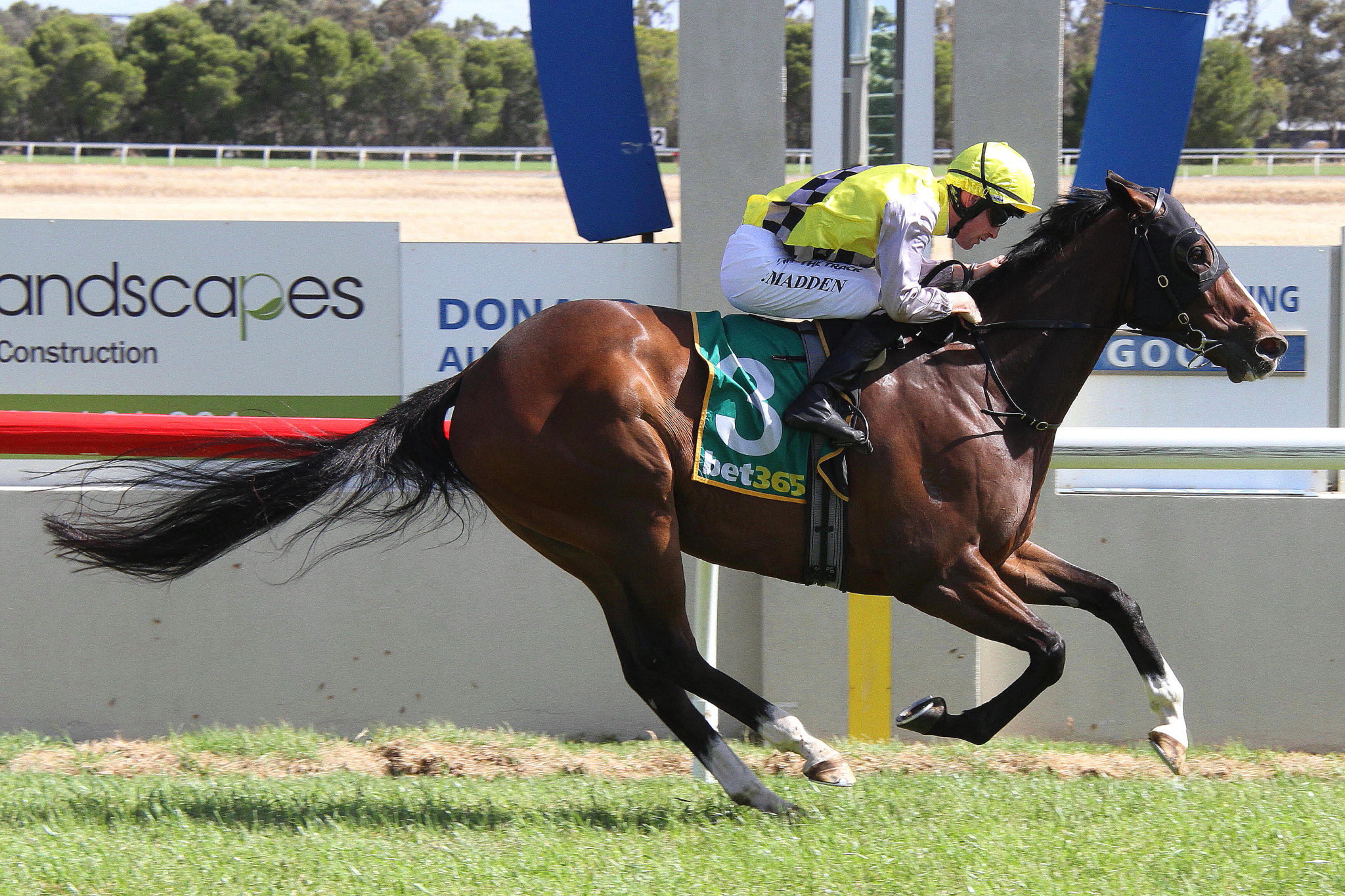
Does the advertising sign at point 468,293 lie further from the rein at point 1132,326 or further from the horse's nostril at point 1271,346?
the horse's nostril at point 1271,346

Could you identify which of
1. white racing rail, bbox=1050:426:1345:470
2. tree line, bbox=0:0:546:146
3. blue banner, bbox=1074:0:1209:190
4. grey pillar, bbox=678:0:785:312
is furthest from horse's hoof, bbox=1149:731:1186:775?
tree line, bbox=0:0:546:146

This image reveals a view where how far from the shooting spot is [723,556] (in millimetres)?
3830

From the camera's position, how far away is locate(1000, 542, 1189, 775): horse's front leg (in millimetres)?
3848

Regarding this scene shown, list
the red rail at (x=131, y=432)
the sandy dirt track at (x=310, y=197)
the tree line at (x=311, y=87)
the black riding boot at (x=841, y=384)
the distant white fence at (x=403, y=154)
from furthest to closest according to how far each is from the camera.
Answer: the tree line at (x=311, y=87), the distant white fence at (x=403, y=154), the sandy dirt track at (x=310, y=197), the red rail at (x=131, y=432), the black riding boot at (x=841, y=384)

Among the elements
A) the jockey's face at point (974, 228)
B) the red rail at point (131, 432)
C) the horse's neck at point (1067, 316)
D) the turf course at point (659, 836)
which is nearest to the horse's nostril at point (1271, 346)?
the horse's neck at point (1067, 316)

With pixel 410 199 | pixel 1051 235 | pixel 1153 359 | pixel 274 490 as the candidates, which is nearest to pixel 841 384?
pixel 1051 235

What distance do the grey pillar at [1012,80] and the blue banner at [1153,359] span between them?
80 centimetres

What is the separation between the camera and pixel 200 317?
5355mm

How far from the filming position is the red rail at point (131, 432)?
421 centimetres

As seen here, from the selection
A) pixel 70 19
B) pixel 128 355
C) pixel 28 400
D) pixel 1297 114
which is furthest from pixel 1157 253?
pixel 70 19

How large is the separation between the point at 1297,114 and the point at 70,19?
35.0 metres

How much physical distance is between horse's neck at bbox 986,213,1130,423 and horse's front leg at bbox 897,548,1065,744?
588 millimetres

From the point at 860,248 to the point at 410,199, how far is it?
13998 millimetres

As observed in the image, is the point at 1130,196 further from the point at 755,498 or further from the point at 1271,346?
the point at 755,498
